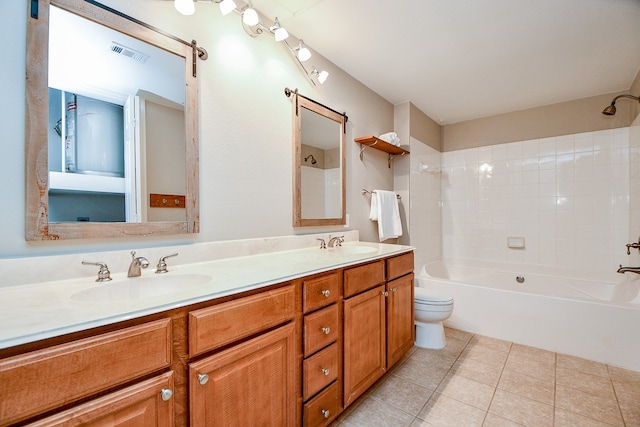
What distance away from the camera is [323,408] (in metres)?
1.30

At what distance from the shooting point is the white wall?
3.09ft

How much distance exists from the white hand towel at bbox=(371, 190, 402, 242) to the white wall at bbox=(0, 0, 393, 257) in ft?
2.14

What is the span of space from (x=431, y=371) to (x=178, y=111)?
2248mm

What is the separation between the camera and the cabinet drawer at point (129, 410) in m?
0.63

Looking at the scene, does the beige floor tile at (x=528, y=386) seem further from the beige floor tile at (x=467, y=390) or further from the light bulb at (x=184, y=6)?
the light bulb at (x=184, y=6)

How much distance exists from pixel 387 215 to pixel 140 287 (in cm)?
204

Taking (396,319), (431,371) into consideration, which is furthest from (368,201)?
(431,371)

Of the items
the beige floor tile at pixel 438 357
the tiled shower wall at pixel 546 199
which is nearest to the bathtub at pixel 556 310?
the tiled shower wall at pixel 546 199

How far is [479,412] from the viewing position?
1543mm

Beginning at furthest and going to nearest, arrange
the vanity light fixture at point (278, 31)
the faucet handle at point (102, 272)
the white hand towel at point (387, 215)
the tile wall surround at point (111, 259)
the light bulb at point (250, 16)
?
1. the white hand towel at point (387, 215)
2. the vanity light fixture at point (278, 31)
3. the light bulb at point (250, 16)
4. the faucet handle at point (102, 272)
5. the tile wall surround at point (111, 259)

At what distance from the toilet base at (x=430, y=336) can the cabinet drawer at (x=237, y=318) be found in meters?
1.60

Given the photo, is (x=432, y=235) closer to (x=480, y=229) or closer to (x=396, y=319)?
(x=480, y=229)

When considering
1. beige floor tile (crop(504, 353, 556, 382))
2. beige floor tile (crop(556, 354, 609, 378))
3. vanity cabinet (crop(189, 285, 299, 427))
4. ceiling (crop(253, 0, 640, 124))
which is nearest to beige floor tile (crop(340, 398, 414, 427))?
vanity cabinet (crop(189, 285, 299, 427))

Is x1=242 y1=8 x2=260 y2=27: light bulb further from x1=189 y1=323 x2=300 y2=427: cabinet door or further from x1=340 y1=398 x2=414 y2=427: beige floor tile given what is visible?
x1=340 y1=398 x2=414 y2=427: beige floor tile
